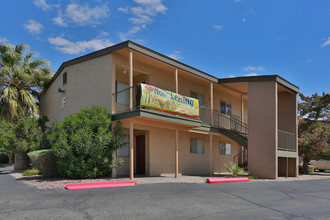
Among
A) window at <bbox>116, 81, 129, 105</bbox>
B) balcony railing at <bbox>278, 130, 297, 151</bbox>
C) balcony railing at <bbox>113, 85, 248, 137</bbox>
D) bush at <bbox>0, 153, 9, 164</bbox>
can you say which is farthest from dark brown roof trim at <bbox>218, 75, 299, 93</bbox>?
bush at <bbox>0, 153, 9, 164</bbox>

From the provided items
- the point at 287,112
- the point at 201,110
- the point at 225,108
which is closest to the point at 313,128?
the point at 287,112

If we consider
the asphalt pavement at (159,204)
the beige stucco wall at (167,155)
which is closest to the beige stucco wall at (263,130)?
the beige stucco wall at (167,155)

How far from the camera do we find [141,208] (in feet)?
23.7

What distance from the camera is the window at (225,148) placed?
21734 mm

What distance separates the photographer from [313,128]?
22.3 metres

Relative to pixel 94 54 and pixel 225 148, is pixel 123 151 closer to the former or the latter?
pixel 94 54

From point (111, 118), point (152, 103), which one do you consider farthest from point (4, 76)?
point (152, 103)

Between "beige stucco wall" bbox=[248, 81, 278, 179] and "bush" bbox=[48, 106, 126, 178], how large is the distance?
26.6ft

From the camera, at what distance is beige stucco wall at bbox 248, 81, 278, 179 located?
55.0 feet

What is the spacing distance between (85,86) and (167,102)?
4.87 m

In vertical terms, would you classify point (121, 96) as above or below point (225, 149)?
above

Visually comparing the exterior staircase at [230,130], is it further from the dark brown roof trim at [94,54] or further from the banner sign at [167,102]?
the dark brown roof trim at [94,54]

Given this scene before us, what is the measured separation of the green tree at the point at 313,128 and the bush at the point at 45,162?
16166mm

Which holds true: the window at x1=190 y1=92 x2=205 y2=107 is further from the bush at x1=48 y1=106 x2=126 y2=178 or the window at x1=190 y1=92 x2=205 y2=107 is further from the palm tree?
Answer: the palm tree
